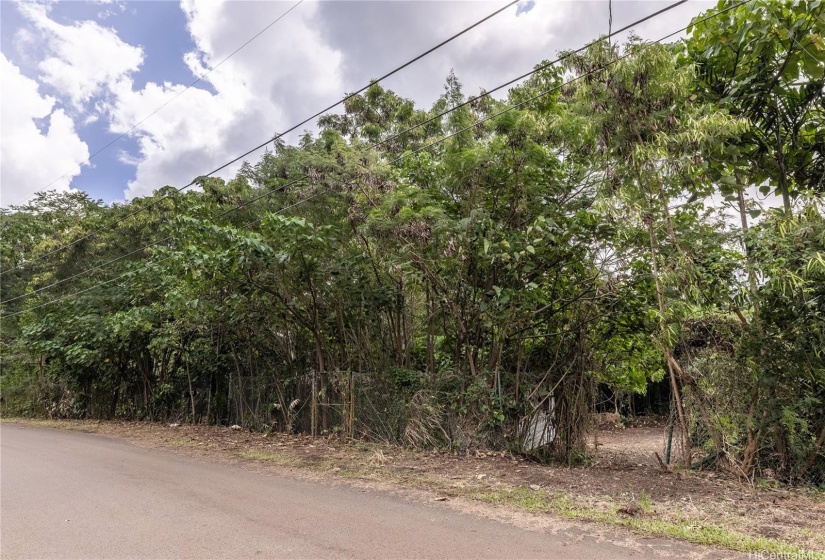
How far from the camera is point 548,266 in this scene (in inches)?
335

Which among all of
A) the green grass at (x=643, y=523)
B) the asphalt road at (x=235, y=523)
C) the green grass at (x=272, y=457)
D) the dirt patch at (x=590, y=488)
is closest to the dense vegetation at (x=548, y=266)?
the dirt patch at (x=590, y=488)

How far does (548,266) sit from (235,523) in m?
5.77

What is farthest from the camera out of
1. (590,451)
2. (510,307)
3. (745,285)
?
(590,451)

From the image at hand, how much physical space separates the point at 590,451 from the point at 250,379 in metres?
8.07

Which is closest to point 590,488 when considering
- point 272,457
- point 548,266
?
point 548,266

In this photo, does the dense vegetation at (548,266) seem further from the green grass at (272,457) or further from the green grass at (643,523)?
the green grass at (643,523)

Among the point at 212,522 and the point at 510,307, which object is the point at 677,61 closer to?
the point at 510,307

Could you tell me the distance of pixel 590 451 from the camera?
401 inches

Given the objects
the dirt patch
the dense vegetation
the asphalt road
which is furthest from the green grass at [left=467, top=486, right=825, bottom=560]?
the dense vegetation

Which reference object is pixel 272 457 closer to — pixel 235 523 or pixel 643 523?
pixel 235 523

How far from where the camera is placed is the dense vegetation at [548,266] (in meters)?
6.34

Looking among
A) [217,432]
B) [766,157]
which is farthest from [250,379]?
[766,157]

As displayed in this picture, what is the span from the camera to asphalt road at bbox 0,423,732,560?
4383 mm

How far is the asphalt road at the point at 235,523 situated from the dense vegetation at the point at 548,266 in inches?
123
